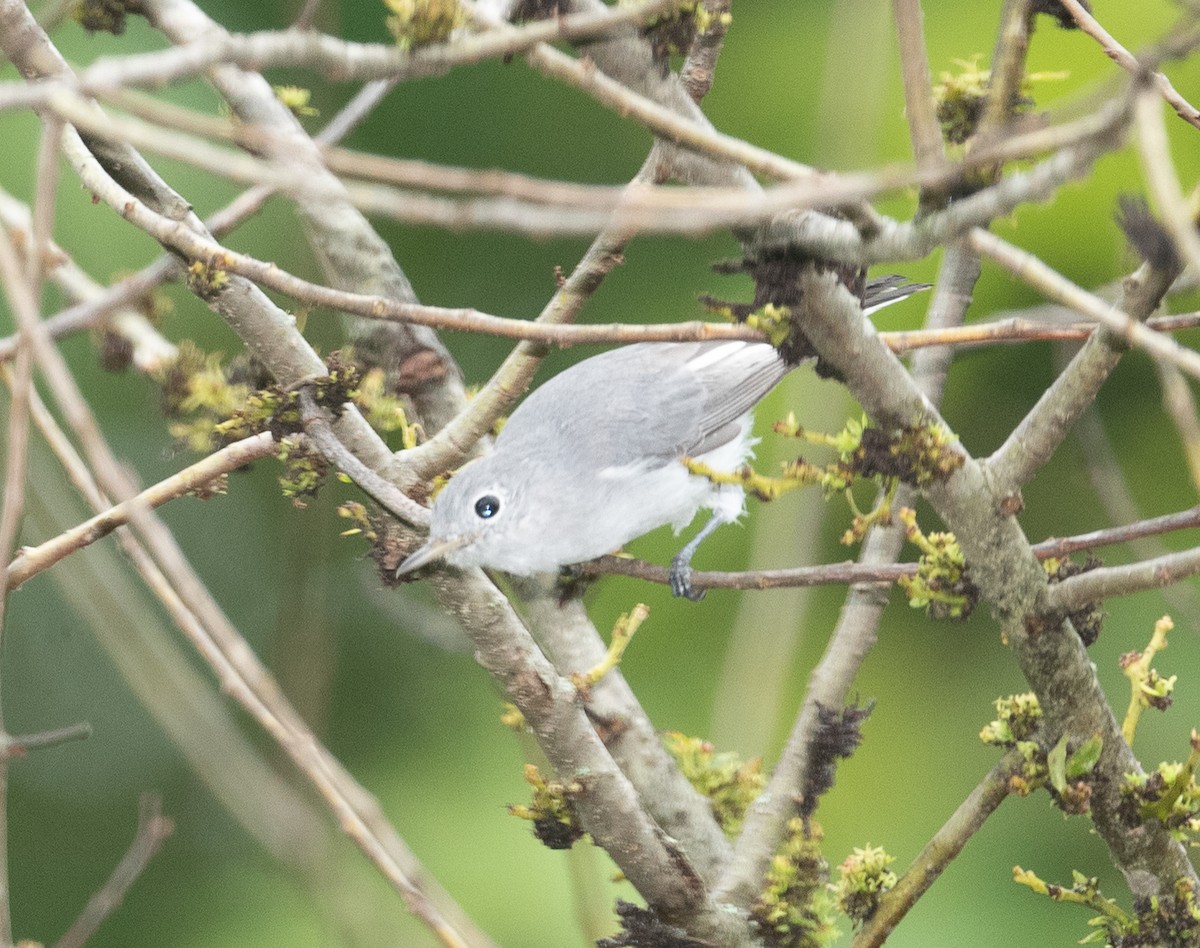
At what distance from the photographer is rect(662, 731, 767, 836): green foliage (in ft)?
7.19

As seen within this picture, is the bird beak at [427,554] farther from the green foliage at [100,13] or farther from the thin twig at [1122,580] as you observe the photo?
the green foliage at [100,13]

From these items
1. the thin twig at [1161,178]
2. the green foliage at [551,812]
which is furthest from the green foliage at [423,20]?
the green foliage at [551,812]

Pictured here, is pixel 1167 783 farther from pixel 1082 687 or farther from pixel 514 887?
pixel 514 887

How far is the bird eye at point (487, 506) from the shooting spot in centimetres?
205

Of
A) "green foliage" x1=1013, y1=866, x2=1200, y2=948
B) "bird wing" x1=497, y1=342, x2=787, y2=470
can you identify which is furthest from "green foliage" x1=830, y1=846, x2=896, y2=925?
"bird wing" x1=497, y1=342, x2=787, y2=470

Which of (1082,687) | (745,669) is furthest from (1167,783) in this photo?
(745,669)

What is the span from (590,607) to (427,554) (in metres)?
1.69

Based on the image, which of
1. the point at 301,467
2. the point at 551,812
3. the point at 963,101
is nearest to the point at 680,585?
the point at 551,812

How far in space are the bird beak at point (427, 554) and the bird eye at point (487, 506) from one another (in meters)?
0.21

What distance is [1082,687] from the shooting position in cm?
164

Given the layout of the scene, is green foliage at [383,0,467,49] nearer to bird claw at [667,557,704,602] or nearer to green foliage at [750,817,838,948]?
bird claw at [667,557,704,602]

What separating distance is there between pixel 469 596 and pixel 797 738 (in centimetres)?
58

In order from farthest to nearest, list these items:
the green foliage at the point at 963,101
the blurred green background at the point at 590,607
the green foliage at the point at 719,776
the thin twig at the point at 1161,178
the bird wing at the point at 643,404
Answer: the blurred green background at the point at 590,607 → the bird wing at the point at 643,404 → the green foliage at the point at 719,776 → the green foliage at the point at 963,101 → the thin twig at the point at 1161,178

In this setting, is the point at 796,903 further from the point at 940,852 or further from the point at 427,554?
the point at 427,554
